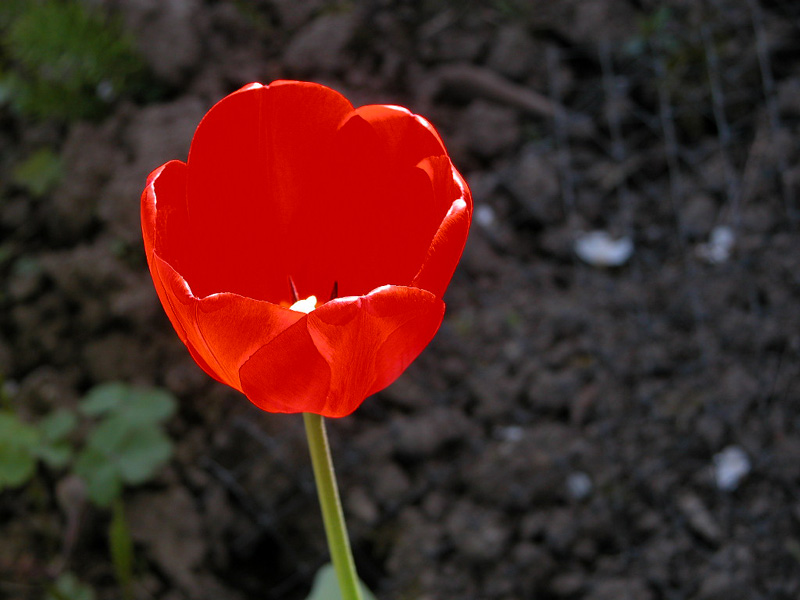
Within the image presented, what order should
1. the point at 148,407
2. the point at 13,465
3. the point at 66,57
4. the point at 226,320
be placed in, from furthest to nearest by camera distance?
the point at 66,57 < the point at 148,407 < the point at 13,465 < the point at 226,320

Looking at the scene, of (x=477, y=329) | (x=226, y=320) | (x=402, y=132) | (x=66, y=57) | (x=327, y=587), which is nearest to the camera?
(x=226, y=320)

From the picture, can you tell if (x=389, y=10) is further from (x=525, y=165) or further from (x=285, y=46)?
(x=525, y=165)

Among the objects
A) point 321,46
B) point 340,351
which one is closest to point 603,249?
point 321,46

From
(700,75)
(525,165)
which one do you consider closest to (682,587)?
(525,165)

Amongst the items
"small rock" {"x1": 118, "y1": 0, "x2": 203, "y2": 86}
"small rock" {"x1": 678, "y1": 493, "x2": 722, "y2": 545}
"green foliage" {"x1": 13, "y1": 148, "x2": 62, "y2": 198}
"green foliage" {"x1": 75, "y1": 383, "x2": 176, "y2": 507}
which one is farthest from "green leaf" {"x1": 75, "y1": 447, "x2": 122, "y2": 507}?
"small rock" {"x1": 118, "y1": 0, "x2": 203, "y2": 86}

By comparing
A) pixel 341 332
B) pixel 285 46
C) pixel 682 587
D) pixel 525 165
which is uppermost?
pixel 341 332

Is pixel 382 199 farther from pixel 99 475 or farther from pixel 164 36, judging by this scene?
pixel 164 36

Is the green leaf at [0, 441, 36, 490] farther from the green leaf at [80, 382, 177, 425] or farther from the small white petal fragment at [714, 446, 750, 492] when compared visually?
the small white petal fragment at [714, 446, 750, 492]
